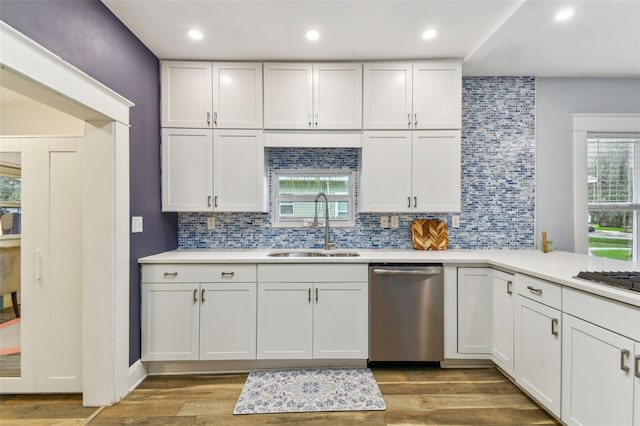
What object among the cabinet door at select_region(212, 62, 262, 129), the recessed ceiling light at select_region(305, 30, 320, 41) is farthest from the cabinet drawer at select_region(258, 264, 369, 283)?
the recessed ceiling light at select_region(305, 30, 320, 41)

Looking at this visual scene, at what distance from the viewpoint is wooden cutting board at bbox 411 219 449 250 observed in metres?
2.89

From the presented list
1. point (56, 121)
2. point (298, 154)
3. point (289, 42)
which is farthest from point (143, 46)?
point (298, 154)

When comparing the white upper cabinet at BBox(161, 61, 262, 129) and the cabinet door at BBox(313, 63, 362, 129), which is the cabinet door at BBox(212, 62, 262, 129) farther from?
the cabinet door at BBox(313, 63, 362, 129)

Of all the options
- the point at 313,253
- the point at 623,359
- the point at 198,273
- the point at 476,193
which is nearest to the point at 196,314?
the point at 198,273

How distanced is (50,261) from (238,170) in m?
1.46

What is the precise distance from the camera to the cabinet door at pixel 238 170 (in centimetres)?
267

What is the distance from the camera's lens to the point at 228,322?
7.66 ft

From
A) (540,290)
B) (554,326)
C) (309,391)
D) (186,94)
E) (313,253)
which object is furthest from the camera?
(313,253)

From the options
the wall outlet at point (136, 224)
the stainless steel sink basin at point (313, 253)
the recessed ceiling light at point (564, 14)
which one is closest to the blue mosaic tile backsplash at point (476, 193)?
the stainless steel sink basin at point (313, 253)

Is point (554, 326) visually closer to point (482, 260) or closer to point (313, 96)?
point (482, 260)

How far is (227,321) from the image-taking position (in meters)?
2.33

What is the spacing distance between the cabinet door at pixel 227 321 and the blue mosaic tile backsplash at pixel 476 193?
2.34ft

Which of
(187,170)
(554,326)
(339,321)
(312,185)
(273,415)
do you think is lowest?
(273,415)

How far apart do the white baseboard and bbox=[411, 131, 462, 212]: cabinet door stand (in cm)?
256
